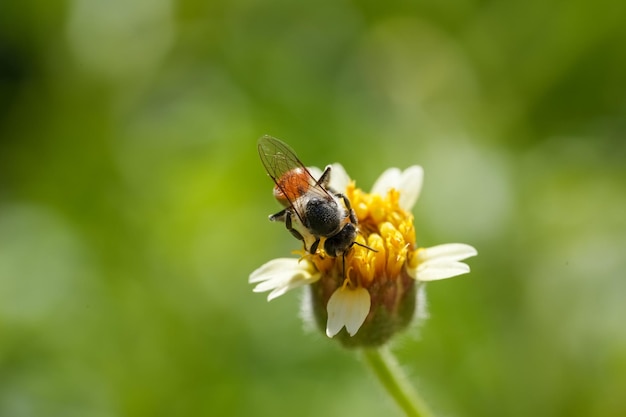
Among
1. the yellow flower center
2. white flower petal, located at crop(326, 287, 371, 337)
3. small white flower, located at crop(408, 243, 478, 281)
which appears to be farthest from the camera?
the yellow flower center

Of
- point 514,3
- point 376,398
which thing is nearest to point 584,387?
point 376,398

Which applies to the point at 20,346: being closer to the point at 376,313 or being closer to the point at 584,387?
the point at 376,313

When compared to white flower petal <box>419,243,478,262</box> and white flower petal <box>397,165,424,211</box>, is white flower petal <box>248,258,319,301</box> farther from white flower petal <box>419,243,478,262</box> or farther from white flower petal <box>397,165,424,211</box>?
white flower petal <box>397,165,424,211</box>

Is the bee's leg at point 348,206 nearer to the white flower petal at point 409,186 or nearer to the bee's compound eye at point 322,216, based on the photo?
the bee's compound eye at point 322,216

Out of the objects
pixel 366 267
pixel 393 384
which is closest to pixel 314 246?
pixel 366 267

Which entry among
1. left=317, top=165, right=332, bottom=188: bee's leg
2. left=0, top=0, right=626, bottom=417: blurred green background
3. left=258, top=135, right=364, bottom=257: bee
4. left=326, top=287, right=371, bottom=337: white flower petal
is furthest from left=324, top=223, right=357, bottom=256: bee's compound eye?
left=0, top=0, right=626, bottom=417: blurred green background

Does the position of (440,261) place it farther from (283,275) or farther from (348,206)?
(283,275)
